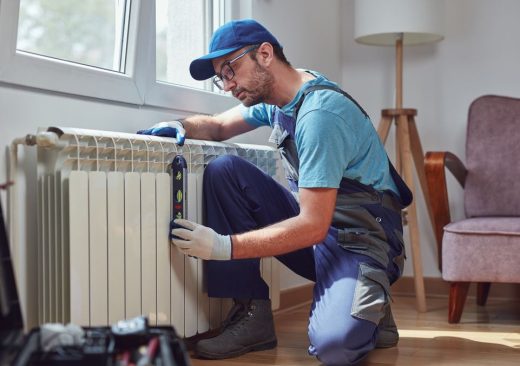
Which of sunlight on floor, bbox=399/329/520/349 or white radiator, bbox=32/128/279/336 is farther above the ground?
white radiator, bbox=32/128/279/336

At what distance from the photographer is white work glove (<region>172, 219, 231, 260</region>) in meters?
1.98

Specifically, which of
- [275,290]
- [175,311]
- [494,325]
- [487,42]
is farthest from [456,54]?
[175,311]

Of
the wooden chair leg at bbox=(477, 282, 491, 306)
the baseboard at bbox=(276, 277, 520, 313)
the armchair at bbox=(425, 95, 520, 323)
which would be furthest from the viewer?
the wooden chair leg at bbox=(477, 282, 491, 306)

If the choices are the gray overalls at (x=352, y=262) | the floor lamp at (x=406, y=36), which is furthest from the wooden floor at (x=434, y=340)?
the floor lamp at (x=406, y=36)

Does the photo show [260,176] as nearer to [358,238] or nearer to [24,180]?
[358,238]

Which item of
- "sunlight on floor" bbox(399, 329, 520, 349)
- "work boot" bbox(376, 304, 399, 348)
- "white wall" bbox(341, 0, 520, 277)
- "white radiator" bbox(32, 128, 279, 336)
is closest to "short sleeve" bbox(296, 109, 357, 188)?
"white radiator" bbox(32, 128, 279, 336)

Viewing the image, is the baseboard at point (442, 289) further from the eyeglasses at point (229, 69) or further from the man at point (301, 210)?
the eyeglasses at point (229, 69)

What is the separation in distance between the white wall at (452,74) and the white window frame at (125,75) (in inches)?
42.5

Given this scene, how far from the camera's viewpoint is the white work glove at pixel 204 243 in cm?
198

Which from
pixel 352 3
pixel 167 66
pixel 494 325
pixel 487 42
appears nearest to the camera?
pixel 167 66

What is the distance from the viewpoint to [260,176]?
2.36 metres

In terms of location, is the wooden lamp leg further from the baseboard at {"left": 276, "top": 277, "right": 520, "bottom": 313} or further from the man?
the man

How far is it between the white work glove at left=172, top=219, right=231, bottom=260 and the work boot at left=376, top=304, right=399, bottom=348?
650mm

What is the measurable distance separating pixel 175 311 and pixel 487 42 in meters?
2.20
